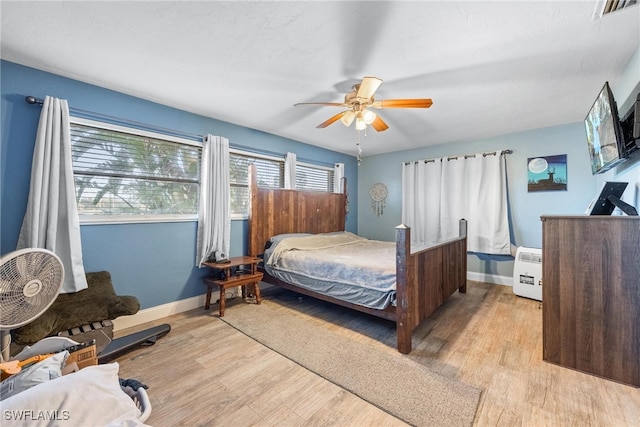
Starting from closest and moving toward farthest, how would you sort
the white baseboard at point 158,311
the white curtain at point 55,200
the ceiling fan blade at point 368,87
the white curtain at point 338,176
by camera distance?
the ceiling fan blade at point 368,87 < the white curtain at point 55,200 < the white baseboard at point 158,311 < the white curtain at point 338,176

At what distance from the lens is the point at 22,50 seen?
1.88 meters

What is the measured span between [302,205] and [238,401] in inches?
114

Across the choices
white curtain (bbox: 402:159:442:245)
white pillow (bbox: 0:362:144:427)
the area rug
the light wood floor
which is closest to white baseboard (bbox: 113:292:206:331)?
the light wood floor

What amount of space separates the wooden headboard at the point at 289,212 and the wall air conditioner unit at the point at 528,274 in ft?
8.90

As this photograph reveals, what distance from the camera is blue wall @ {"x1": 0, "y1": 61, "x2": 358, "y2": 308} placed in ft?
6.70

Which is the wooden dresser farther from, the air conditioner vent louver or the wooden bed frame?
the air conditioner vent louver

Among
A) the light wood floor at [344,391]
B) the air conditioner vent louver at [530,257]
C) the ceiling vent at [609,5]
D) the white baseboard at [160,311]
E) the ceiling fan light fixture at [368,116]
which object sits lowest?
the light wood floor at [344,391]

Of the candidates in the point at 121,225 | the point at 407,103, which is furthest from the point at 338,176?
the point at 121,225

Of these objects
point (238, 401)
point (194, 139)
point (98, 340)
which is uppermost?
point (194, 139)

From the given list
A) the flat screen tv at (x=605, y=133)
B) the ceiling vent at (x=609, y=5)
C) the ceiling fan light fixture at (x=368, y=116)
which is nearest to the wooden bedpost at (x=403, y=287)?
the ceiling fan light fixture at (x=368, y=116)

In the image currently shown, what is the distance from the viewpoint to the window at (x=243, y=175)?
3.51 metres

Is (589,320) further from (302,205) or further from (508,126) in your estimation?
(302,205)

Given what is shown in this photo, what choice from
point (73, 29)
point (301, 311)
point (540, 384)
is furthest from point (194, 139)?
point (540, 384)

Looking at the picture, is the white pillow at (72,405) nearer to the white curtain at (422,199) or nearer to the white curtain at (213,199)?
the white curtain at (213,199)
